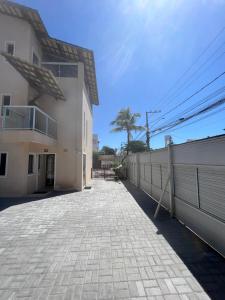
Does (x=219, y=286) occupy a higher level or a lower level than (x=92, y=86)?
lower

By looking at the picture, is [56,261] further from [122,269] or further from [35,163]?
[35,163]

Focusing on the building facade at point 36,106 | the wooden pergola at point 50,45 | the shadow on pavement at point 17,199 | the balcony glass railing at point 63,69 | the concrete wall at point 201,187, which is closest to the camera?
the concrete wall at point 201,187

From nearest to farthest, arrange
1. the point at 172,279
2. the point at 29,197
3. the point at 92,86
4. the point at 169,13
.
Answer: the point at 172,279 → the point at 169,13 → the point at 29,197 → the point at 92,86

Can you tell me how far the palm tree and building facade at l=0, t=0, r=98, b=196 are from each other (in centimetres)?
1299

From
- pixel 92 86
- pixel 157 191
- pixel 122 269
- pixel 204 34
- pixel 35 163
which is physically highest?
pixel 92 86

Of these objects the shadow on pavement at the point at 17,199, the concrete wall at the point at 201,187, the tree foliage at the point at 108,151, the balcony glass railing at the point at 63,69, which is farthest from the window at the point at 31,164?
the tree foliage at the point at 108,151

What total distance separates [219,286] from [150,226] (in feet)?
10.1

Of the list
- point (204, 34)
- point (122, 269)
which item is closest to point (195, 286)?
point (122, 269)

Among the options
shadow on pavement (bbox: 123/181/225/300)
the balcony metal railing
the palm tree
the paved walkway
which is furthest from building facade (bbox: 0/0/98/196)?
the palm tree

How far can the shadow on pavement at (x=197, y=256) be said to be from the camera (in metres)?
3.14

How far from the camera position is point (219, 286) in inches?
121

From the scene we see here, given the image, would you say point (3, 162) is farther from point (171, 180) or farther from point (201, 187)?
point (201, 187)

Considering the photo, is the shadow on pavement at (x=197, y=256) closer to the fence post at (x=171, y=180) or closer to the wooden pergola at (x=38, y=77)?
the fence post at (x=171, y=180)

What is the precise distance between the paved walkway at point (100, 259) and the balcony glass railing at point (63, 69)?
383 inches
